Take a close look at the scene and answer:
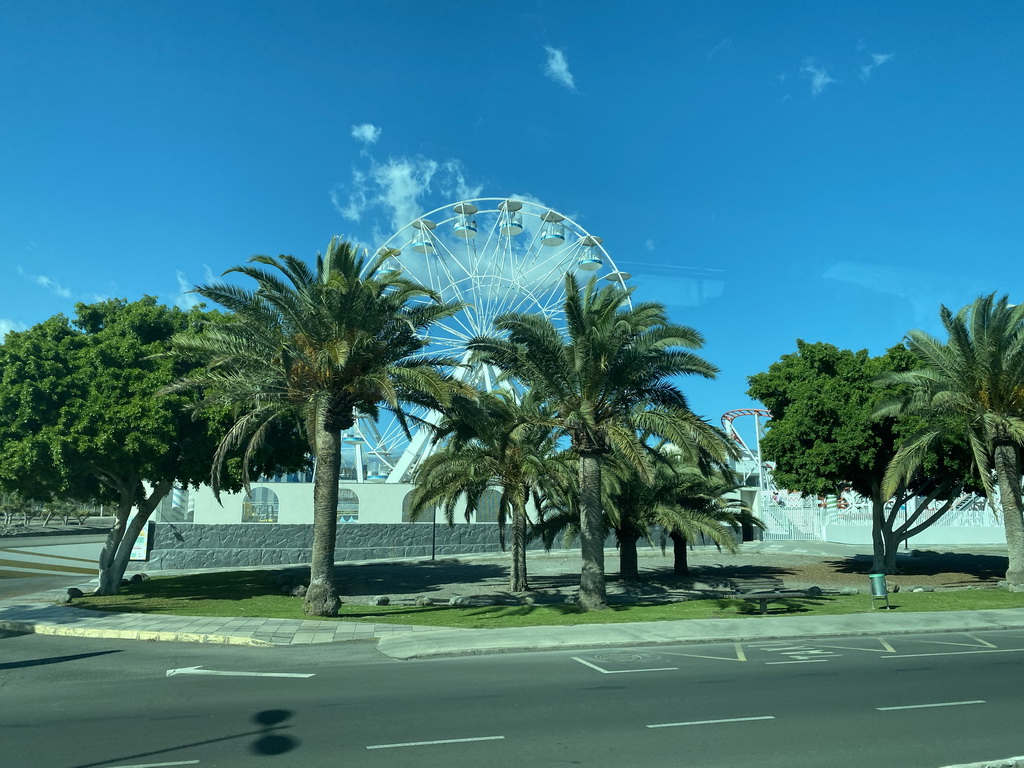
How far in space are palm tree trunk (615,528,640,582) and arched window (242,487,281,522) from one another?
16732 millimetres

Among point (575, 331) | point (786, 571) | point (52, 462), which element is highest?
point (575, 331)

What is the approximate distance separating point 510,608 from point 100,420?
459 inches

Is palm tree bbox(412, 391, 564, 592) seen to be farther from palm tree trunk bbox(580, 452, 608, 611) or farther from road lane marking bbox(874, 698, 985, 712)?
road lane marking bbox(874, 698, 985, 712)

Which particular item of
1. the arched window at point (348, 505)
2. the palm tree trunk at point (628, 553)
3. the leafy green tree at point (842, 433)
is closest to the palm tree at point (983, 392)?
the leafy green tree at point (842, 433)

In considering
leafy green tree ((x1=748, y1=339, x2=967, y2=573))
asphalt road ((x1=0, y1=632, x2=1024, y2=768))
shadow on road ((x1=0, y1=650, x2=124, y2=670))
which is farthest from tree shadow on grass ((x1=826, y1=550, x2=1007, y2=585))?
shadow on road ((x1=0, y1=650, x2=124, y2=670))

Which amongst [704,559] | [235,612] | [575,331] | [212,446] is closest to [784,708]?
[575,331]

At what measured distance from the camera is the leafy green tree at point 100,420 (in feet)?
64.1

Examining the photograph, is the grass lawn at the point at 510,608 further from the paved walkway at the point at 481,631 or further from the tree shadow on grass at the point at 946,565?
the tree shadow on grass at the point at 946,565

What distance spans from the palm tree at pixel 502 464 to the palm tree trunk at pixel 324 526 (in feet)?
13.0

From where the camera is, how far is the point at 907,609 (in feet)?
61.3

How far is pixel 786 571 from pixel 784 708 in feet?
82.2

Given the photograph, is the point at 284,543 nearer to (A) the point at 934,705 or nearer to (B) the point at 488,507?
(B) the point at 488,507

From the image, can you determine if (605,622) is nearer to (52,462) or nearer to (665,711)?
(665,711)

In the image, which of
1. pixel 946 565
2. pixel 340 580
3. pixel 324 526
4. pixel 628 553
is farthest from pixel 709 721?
pixel 946 565
